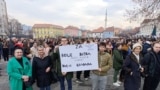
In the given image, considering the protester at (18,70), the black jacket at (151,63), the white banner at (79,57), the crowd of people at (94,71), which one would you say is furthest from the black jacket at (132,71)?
the protester at (18,70)

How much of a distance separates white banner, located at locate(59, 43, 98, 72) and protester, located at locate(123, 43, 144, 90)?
840 millimetres

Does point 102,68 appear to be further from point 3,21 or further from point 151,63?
point 3,21

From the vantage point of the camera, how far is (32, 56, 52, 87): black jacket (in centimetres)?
621

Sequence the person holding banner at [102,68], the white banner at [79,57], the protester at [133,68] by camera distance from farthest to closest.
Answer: the white banner at [79,57]
the person holding banner at [102,68]
the protester at [133,68]

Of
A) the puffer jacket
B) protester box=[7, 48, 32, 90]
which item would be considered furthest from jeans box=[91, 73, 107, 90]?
protester box=[7, 48, 32, 90]

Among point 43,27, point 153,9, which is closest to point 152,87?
point 153,9

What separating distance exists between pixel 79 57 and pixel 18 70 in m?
1.73

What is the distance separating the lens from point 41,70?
6.23 meters

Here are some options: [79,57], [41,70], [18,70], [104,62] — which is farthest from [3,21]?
[18,70]

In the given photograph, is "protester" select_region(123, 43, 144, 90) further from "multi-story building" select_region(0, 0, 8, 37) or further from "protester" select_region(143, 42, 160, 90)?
"multi-story building" select_region(0, 0, 8, 37)

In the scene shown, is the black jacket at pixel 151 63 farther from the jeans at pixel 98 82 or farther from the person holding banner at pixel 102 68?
the jeans at pixel 98 82

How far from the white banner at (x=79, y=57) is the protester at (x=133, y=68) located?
2.76ft

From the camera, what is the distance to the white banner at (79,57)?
661 cm

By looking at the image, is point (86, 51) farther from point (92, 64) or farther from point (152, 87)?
point (152, 87)
